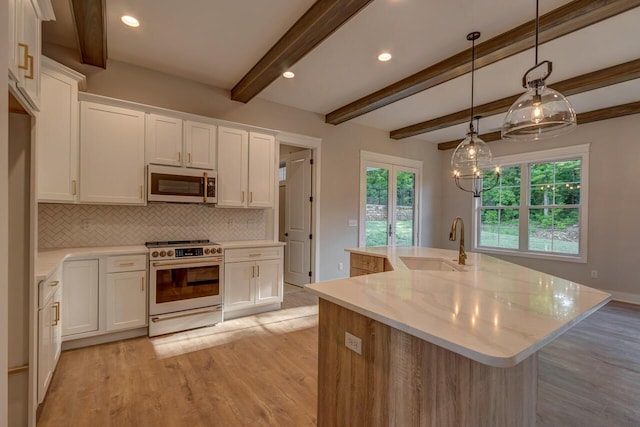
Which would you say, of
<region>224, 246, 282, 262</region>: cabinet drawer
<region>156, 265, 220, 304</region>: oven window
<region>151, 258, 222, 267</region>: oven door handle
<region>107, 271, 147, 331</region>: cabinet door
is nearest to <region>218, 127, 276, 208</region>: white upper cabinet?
<region>224, 246, 282, 262</region>: cabinet drawer

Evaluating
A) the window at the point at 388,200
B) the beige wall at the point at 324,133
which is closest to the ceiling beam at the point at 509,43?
the beige wall at the point at 324,133

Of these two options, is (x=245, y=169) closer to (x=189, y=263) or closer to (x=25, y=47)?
(x=189, y=263)

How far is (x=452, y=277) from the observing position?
1929 mm

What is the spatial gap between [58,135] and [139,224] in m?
1.19

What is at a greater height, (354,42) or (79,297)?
(354,42)

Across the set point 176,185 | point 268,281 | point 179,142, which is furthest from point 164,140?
point 268,281

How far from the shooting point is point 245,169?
3.94 metres

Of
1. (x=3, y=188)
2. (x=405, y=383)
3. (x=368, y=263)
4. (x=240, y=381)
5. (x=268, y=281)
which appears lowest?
(x=240, y=381)

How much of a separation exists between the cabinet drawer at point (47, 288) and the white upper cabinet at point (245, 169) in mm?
1794

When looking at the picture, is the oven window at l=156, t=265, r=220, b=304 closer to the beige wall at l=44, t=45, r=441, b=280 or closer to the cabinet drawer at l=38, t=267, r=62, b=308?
the cabinet drawer at l=38, t=267, r=62, b=308

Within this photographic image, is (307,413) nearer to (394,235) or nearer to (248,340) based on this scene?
(248,340)

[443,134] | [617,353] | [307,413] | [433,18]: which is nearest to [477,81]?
[433,18]

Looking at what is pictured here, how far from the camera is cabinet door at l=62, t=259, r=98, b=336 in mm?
2678

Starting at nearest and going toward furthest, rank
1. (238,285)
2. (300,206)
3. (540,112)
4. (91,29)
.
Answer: (540,112)
(91,29)
(238,285)
(300,206)
